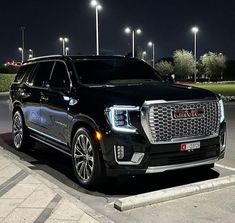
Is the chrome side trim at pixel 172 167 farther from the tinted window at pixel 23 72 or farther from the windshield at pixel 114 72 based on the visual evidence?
the tinted window at pixel 23 72

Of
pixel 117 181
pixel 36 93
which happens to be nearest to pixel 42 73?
pixel 36 93

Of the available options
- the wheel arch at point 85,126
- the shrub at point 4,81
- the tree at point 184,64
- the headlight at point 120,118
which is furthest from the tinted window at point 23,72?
the tree at point 184,64

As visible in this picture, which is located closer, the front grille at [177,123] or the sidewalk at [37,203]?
the sidewalk at [37,203]

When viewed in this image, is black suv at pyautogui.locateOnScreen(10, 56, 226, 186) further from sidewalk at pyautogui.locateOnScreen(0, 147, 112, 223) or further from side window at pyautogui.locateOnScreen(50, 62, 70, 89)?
sidewalk at pyautogui.locateOnScreen(0, 147, 112, 223)

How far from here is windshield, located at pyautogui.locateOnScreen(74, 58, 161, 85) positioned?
7.88 m

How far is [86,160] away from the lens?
23.1ft

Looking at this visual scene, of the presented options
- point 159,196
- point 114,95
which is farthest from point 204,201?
point 114,95

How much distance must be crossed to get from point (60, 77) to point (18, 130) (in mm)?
2398

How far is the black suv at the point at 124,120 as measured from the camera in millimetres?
6449

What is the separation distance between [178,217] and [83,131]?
203 cm

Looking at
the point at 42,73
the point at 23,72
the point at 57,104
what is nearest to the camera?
the point at 57,104

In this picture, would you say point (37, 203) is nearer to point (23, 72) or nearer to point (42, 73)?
point (42, 73)

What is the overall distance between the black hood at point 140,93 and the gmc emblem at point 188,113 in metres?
0.16

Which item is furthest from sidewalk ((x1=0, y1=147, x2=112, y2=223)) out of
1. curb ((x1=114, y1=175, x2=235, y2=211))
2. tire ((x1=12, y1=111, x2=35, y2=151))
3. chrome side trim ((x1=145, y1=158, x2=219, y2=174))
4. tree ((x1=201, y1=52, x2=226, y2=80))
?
tree ((x1=201, y1=52, x2=226, y2=80))
